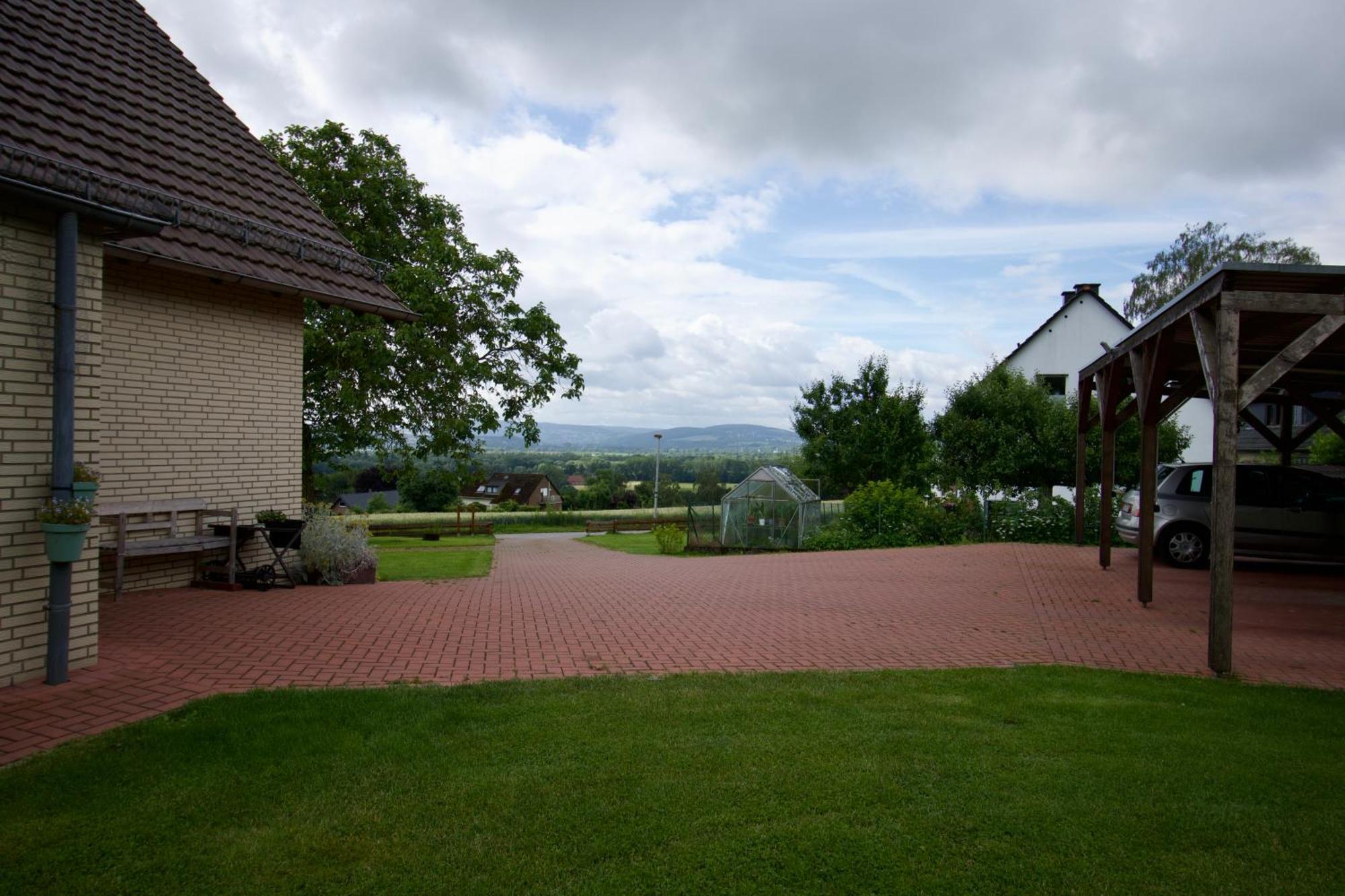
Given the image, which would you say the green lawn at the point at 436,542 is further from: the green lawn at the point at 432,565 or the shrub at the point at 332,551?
the shrub at the point at 332,551

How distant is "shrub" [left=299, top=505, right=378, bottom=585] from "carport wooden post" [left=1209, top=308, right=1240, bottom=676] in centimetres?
953

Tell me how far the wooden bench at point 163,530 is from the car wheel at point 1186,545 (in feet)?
45.1

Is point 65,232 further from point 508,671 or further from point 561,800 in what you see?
point 561,800

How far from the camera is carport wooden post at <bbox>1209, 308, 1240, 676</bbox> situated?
269 inches

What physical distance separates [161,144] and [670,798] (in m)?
8.02

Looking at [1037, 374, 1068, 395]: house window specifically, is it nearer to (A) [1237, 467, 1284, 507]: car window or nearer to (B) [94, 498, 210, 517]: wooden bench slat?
(A) [1237, 467, 1284, 507]: car window

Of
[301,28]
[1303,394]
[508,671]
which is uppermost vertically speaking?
[301,28]

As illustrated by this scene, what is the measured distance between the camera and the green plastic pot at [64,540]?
5105 mm

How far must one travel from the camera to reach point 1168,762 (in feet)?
14.6

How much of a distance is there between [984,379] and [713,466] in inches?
1495

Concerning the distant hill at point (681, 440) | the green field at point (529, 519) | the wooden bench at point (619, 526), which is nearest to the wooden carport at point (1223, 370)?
the wooden bench at point (619, 526)

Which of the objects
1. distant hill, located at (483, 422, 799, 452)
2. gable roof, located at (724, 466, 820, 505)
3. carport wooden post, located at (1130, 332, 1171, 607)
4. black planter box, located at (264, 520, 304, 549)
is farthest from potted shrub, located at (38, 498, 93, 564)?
distant hill, located at (483, 422, 799, 452)

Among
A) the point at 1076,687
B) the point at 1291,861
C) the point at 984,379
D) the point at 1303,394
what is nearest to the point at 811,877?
the point at 1291,861

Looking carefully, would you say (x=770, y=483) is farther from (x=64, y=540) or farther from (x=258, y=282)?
(x=64, y=540)
